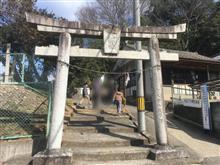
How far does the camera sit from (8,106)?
10352 millimetres

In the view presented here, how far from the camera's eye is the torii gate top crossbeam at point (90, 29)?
25.7 feet

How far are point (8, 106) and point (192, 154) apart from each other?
279 inches

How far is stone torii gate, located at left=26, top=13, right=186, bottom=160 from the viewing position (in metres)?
7.61

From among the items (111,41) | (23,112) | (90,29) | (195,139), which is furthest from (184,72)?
(23,112)

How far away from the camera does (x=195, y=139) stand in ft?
32.6

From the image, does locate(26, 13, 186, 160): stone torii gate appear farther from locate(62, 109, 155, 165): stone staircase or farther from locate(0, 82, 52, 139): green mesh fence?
locate(0, 82, 52, 139): green mesh fence

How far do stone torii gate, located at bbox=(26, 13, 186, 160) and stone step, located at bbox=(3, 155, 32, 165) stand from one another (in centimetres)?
71

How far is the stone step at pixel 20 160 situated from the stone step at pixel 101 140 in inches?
47.1

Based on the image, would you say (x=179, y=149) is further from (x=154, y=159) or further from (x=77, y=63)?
(x=77, y=63)

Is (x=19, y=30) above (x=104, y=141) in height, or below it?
above

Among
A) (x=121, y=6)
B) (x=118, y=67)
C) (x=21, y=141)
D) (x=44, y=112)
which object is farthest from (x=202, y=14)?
(x=21, y=141)

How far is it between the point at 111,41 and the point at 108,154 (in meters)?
3.50

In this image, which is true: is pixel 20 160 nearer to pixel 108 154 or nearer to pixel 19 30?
pixel 108 154

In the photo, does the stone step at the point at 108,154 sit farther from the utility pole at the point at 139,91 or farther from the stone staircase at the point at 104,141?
the utility pole at the point at 139,91
